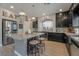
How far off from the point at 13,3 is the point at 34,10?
1.26ft

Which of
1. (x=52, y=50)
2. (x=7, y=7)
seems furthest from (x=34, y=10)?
(x=52, y=50)

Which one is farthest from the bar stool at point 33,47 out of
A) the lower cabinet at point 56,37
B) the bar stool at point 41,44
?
the lower cabinet at point 56,37

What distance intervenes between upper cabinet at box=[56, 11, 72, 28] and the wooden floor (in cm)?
33

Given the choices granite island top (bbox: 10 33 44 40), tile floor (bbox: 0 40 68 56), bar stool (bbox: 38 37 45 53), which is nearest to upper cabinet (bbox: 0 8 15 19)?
granite island top (bbox: 10 33 44 40)

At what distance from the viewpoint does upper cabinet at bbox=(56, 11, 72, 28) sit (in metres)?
1.73

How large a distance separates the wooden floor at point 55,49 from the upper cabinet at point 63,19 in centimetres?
33

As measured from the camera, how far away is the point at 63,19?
1.78 metres

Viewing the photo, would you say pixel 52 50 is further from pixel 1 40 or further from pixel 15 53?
pixel 1 40

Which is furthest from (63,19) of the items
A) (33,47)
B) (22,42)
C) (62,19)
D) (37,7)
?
(22,42)

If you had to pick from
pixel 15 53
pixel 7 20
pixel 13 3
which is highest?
pixel 13 3

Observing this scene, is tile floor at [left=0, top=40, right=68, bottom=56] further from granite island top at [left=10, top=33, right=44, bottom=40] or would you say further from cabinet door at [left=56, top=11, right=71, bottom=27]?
cabinet door at [left=56, top=11, right=71, bottom=27]

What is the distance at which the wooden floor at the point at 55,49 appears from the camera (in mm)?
1706

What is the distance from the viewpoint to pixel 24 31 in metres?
1.76

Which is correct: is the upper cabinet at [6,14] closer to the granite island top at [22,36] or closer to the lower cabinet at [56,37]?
the granite island top at [22,36]
